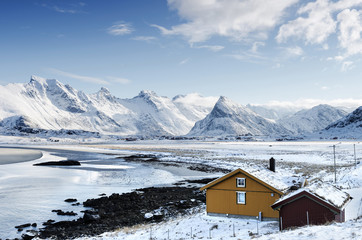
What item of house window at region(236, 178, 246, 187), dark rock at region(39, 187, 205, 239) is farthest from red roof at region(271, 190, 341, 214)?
dark rock at region(39, 187, 205, 239)

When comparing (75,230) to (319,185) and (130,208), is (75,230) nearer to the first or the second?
(130,208)

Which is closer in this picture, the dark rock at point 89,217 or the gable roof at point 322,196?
the gable roof at point 322,196

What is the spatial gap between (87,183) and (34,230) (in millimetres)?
22379

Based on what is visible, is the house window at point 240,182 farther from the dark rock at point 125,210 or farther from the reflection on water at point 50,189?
the reflection on water at point 50,189

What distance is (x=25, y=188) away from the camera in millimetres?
42438

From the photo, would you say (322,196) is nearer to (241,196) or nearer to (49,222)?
(241,196)

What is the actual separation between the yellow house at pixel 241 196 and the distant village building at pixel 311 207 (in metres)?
3.97

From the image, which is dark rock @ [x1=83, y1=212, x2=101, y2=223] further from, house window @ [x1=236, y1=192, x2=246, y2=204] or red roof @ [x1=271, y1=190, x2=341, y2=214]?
red roof @ [x1=271, y1=190, x2=341, y2=214]

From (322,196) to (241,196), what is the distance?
7370mm

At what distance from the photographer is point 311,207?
832 inches

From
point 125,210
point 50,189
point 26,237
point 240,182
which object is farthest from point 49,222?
point 240,182

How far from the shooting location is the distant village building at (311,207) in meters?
20.7

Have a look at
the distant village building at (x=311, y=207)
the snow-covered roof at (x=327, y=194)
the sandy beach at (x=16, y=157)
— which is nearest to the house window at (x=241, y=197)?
the distant village building at (x=311, y=207)

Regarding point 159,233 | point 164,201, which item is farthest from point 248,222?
point 164,201
